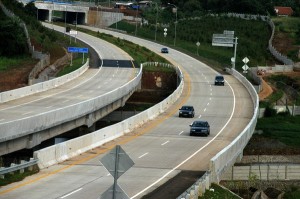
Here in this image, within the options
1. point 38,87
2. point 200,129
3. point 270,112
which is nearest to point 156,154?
point 200,129

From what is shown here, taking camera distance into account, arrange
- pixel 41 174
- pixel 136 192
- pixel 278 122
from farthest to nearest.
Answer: pixel 278 122 < pixel 41 174 < pixel 136 192

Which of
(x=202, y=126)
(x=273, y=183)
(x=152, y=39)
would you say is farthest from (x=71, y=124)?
(x=152, y=39)

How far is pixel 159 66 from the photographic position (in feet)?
395

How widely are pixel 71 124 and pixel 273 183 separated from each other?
1681 centimetres

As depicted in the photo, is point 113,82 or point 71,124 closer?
point 71,124

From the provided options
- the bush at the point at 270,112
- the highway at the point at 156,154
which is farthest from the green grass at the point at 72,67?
the bush at the point at 270,112

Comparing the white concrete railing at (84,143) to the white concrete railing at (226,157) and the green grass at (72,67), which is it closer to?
the white concrete railing at (226,157)

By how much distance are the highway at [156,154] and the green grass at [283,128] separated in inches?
81.1

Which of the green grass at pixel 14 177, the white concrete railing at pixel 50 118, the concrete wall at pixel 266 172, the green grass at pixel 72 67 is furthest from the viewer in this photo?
the green grass at pixel 72 67

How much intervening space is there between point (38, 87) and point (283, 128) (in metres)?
21.2

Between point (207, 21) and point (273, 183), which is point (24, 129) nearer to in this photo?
point (273, 183)

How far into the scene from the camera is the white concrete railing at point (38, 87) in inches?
2844

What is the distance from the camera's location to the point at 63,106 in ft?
232

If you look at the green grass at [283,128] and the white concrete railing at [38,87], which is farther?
the green grass at [283,128]
